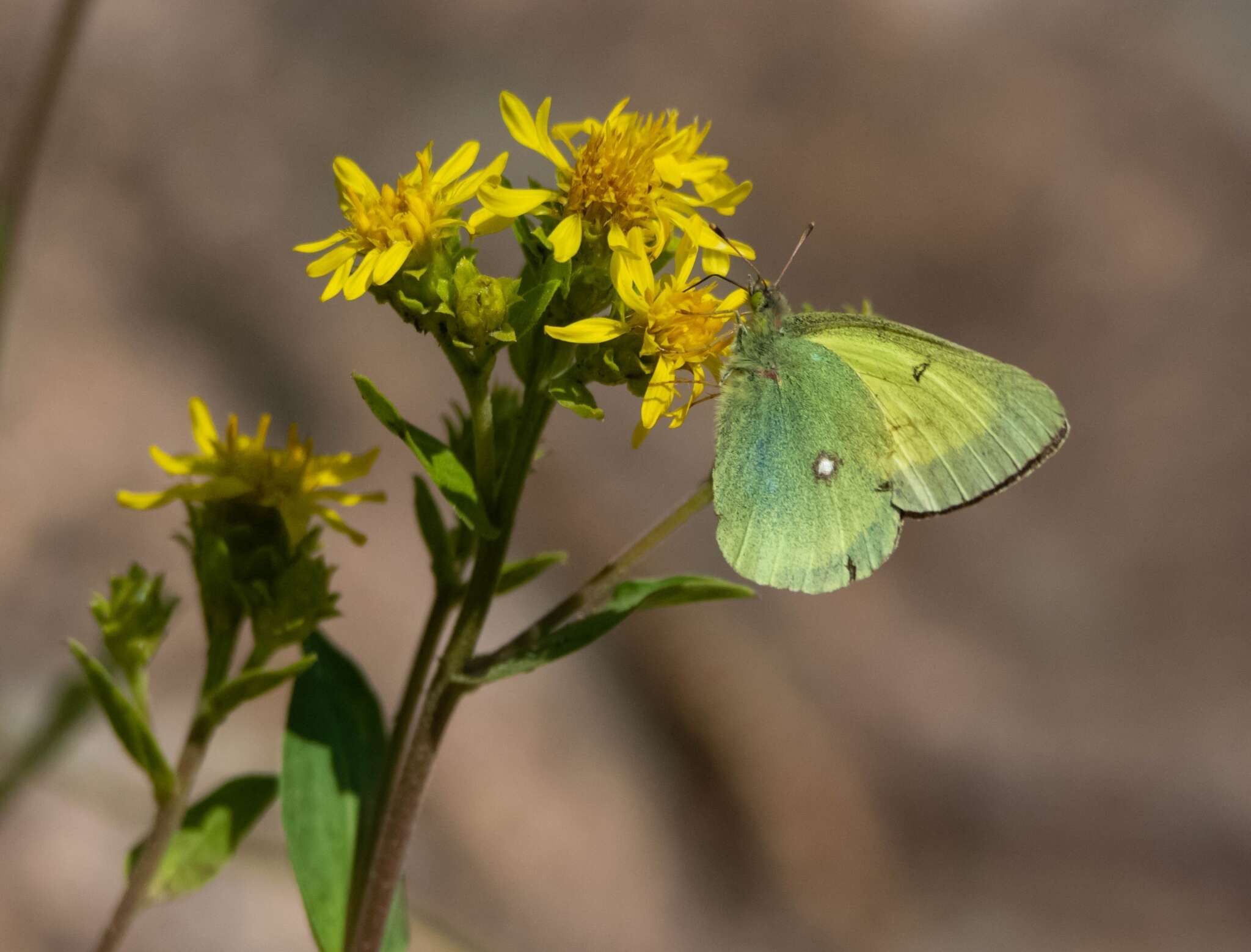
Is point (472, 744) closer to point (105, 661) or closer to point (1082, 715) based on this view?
point (105, 661)

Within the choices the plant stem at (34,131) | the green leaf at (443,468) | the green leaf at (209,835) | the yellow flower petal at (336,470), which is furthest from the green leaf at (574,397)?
the plant stem at (34,131)

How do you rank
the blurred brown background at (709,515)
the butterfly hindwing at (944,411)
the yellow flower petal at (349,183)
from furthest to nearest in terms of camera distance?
the blurred brown background at (709,515)
the butterfly hindwing at (944,411)
the yellow flower petal at (349,183)

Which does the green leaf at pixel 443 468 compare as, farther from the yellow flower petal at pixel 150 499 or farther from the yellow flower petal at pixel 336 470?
the yellow flower petal at pixel 150 499

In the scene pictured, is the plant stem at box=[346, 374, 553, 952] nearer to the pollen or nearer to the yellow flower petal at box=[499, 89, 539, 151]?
the yellow flower petal at box=[499, 89, 539, 151]

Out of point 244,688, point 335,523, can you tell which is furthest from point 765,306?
point 244,688

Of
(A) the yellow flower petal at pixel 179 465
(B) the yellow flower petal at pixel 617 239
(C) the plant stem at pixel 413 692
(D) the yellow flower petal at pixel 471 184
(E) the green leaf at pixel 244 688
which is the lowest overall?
(E) the green leaf at pixel 244 688

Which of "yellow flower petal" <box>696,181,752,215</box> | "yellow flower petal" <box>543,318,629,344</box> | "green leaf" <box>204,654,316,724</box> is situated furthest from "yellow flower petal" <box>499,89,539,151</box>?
"green leaf" <box>204,654,316,724</box>

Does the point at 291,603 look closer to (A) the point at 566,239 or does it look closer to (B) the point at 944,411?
(A) the point at 566,239

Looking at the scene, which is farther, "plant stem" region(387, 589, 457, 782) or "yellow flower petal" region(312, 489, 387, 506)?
"yellow flower petal" region(312, 489, 387, 506)
